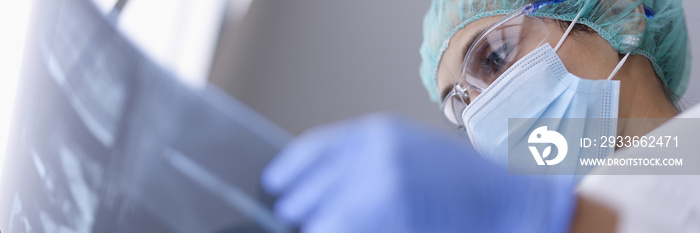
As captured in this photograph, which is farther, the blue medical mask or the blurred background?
the blue medical mask

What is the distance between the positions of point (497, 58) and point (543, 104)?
0.10 m

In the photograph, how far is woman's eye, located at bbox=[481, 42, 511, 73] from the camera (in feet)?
2.64

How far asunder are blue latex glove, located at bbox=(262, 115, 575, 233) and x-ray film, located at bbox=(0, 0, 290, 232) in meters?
0.03

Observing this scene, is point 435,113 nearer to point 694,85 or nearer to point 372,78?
point 372,78

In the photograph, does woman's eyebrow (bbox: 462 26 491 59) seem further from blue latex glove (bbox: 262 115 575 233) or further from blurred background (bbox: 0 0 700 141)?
blue latex glove (bbox: 262 115 575 233)

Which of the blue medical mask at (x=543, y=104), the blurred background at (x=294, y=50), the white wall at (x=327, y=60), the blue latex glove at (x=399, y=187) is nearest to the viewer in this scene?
the blue latex glove at (x=399, y=187)

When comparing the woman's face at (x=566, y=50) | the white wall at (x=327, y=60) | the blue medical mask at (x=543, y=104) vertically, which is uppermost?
the woman's face at (x=566, y=50)

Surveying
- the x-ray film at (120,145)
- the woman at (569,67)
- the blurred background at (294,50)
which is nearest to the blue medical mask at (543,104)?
the woman at (569,67)

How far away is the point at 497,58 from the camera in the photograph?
813mm

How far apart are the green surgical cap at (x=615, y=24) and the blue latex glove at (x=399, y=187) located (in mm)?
463

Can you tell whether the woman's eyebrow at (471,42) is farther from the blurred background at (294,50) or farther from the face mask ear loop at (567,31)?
the blurred background at (294,50)

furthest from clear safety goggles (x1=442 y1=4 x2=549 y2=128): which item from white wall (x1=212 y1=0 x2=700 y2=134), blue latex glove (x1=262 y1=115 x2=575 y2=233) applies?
blue latex glove (x1=262 y1=115 x2=575 y2=233)

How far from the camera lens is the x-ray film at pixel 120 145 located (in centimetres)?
38

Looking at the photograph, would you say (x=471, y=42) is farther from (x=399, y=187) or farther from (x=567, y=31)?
(x=399, y=187)
